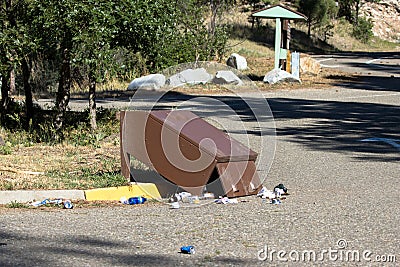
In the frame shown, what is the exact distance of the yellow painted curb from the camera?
821 cm

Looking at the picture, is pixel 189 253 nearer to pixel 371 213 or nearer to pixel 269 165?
pixel 371 213

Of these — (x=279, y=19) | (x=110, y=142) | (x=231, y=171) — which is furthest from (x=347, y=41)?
(x=231, y=171)

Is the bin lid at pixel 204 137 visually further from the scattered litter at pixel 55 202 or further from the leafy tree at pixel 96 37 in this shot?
the leafy tree at pixel 96 37

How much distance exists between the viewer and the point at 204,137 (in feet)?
27.2

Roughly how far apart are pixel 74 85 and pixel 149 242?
1713 cm

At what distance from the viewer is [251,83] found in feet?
79.5

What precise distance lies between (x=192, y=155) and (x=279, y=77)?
56.6 feet

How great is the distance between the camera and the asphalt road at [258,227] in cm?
577

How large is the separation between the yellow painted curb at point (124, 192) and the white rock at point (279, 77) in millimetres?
16600

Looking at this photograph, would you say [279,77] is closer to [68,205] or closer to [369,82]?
[369,82]

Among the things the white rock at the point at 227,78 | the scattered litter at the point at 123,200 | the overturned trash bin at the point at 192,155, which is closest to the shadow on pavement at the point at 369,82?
the white rock at the point at 227,78

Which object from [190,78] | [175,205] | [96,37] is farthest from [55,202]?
[190,78]

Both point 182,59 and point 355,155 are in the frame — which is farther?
point 182,59

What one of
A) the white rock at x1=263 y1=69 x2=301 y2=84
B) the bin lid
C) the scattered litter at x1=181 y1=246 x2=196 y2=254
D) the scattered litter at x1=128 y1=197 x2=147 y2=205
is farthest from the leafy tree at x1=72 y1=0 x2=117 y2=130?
the white rock at x1=263 y1=69 x2=301 y2=84
